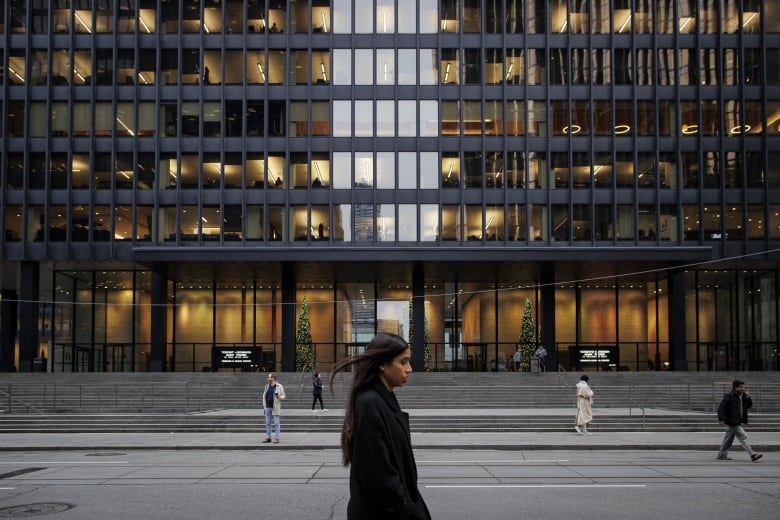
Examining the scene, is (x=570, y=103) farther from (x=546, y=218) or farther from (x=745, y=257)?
(x=745, y=257)

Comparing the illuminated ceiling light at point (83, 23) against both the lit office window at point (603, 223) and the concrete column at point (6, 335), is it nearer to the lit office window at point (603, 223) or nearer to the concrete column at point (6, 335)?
the concrete column at point (6, 335)

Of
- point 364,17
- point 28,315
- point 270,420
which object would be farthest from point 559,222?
point 270,420

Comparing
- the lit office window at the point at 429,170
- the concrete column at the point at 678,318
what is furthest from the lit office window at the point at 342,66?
the concrete column at the point at 678,318

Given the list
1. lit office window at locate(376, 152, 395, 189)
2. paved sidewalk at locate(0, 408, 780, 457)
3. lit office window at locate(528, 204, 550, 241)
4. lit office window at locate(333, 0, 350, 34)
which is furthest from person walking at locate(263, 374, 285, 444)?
lit office window at locate(333, 0, 350, 34)

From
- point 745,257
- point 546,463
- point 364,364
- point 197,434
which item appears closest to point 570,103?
point 745,257

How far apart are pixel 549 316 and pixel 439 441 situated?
103 feet

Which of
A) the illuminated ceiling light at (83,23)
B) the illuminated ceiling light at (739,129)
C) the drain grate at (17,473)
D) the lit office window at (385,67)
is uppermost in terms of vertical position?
the illuminated ceiling light at (83,23)

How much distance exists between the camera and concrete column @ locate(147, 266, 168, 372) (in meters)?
51.3

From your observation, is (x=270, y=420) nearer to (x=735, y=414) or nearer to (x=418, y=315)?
(x=735, y=414)

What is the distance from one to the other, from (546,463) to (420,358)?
1308 inches

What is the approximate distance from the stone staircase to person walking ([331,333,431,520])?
22.1 meters

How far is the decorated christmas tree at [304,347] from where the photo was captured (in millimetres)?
47844

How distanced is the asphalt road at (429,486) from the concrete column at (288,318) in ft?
104

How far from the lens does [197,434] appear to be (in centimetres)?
2619
